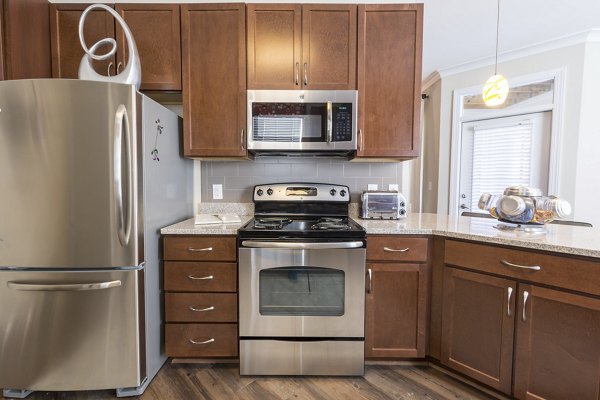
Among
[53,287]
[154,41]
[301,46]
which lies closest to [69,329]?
[53,287]

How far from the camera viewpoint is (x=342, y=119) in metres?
1.90

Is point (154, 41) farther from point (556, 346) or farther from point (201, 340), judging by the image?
point (556, 346)

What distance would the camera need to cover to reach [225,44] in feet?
6.22

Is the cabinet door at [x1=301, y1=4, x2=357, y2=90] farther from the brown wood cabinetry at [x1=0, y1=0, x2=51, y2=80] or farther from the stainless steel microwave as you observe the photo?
the brown wood cabinetry at [x1=0, y1=0, x2=51, y2=80]

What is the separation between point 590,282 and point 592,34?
10.8 ft

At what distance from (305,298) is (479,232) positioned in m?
1.05

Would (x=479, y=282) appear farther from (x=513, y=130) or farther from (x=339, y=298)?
(x=513, y=130)

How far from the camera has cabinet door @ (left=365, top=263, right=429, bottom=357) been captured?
66.4 inches

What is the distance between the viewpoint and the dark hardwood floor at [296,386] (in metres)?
1.54

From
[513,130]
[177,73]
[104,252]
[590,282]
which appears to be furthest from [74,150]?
[513,130]

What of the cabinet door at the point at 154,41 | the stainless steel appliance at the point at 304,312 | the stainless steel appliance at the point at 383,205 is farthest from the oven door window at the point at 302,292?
the cabinet door at the point at 154,41

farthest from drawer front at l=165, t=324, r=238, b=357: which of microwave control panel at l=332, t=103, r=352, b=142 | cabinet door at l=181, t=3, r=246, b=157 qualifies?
microwave control panel at l=332, t=103, r=352, b=142

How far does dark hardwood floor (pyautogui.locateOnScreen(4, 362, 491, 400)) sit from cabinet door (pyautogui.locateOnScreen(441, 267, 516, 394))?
15 centimetres

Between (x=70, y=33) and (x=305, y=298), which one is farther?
(x=70, y=33)
